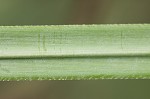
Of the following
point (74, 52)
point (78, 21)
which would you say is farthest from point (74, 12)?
point (74, 52)

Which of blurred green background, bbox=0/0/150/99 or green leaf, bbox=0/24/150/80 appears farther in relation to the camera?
blurred green background, bbox=0/0/150/99

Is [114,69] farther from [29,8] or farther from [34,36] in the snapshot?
[29,8]

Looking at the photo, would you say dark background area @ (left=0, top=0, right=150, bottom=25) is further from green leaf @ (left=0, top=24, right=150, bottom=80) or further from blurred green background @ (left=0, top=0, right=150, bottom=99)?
green leaf @ (left=0, top=24, right=150, bottom=80)

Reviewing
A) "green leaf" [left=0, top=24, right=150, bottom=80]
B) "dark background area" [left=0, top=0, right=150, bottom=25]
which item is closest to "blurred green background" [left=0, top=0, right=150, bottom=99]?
"dark background area" [left=0, top=0, right=150, bottom=25]

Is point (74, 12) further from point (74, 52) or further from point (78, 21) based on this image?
point (74, 52)

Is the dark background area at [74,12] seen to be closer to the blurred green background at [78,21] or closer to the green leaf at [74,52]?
the blurred green background at [78,21]


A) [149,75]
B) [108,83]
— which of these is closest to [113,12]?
[108,83]
